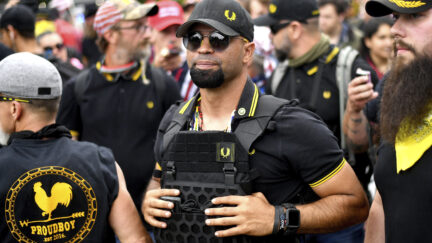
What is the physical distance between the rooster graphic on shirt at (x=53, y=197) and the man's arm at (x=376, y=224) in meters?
Answer: 1.71

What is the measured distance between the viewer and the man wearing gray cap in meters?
3.12

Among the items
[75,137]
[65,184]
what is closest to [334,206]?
[65,184]

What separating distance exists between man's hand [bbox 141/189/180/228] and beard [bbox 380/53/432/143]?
116cm

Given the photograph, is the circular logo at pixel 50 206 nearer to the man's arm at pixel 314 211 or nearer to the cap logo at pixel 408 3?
the man's arm at pixel 314 211

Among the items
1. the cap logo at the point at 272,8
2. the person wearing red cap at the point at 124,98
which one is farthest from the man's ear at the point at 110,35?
the cap logo at the point at 272,8

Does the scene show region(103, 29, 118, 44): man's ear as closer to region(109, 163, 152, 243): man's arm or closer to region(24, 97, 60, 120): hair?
region(24, 97, 60, 120): hair

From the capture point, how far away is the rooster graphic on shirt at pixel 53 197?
314 centimetres

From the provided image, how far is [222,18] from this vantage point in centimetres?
316

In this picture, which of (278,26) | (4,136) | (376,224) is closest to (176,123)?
(4,136)

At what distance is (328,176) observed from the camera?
2.97 meters

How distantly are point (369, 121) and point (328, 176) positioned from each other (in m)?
1.63

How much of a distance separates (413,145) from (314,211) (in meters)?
0.69

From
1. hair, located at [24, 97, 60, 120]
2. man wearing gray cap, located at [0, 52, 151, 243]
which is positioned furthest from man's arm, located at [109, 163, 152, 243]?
hair, located at [24, 97, 60, 120]

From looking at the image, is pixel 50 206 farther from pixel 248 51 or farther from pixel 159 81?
pixel 159 81
